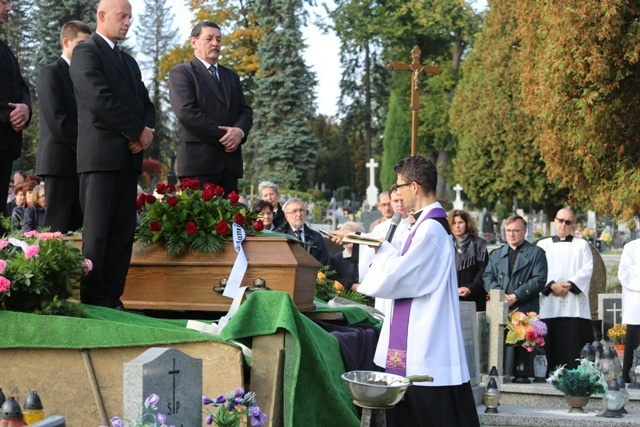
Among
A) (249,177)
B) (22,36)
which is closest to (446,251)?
(22,36)

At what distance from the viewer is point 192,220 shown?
7.64 m

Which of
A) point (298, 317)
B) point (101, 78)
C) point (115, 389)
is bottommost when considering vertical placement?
point (115, 389)

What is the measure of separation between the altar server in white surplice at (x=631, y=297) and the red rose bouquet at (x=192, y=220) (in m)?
6.15

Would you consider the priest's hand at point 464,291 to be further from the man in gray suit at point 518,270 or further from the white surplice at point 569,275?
the white surplice at point 569,275

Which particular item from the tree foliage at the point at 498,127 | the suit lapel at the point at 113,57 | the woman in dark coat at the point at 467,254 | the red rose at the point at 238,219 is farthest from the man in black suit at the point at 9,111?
the tree foliage at the point at 498,127

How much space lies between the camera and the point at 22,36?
112 ft

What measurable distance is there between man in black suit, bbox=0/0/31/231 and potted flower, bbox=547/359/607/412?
17.7 feet

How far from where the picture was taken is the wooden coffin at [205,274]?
755 centimetres

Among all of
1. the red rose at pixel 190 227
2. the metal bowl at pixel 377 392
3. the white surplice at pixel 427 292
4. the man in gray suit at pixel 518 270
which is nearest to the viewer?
the metal bowl at pixel 377 392

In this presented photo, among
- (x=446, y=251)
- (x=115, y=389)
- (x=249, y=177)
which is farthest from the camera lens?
(x=249, y=177)

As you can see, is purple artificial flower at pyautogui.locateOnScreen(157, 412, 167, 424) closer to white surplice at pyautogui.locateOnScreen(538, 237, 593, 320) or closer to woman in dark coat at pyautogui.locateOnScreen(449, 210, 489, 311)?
woman in dark coat at pyautogui.locateOnScreen(449, 210, 489, 311)

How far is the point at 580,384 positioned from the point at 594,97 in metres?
11.1

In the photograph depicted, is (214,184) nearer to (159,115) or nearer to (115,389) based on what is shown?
(115,389)

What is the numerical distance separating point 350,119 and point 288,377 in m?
57.1
